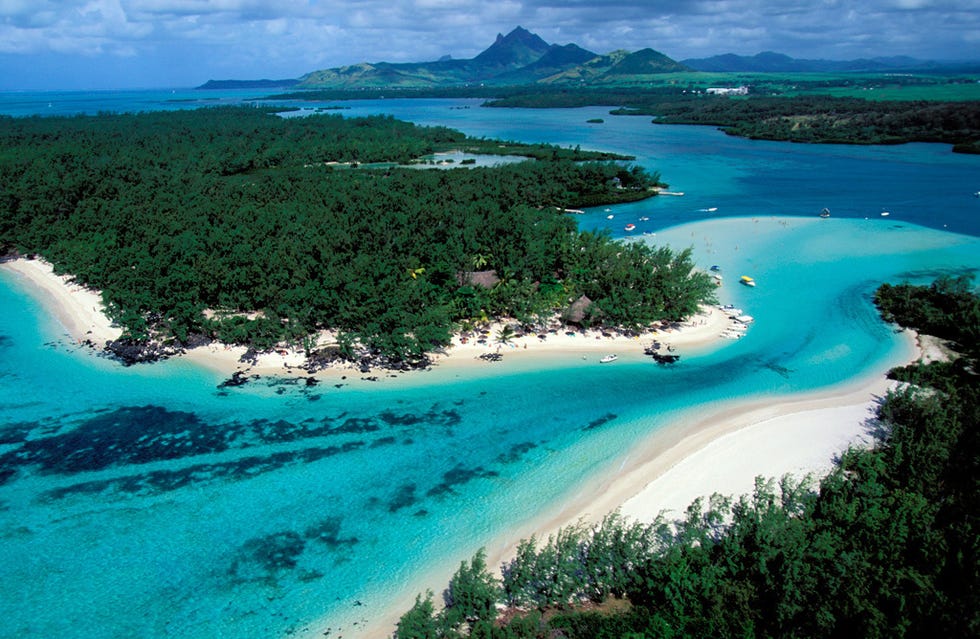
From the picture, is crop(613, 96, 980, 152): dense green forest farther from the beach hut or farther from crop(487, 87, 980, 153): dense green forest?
the beach hut

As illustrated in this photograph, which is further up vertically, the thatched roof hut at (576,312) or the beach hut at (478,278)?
the beach hut at (478,278)

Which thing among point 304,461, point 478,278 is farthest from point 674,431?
point 478,278

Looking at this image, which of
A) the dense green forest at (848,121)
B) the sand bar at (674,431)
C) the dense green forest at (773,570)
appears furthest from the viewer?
the dense green forest at (848,121)

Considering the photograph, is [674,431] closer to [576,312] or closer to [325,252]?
[576,312]

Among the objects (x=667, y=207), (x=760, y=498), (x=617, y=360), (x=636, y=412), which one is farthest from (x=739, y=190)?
(x=760, y=498)

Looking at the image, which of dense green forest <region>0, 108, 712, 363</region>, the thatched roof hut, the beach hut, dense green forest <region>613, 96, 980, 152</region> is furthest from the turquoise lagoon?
dense green forest <region>613, 96, 980, 152</region>

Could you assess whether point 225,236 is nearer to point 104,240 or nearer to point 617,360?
point 104,240

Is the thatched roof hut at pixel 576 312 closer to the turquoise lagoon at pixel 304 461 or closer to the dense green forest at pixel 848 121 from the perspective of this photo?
the turquoise lagoon at pixel 304 461

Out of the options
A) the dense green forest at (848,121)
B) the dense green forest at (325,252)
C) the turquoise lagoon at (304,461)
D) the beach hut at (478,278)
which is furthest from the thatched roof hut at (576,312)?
the dense green forest at (848,121)
